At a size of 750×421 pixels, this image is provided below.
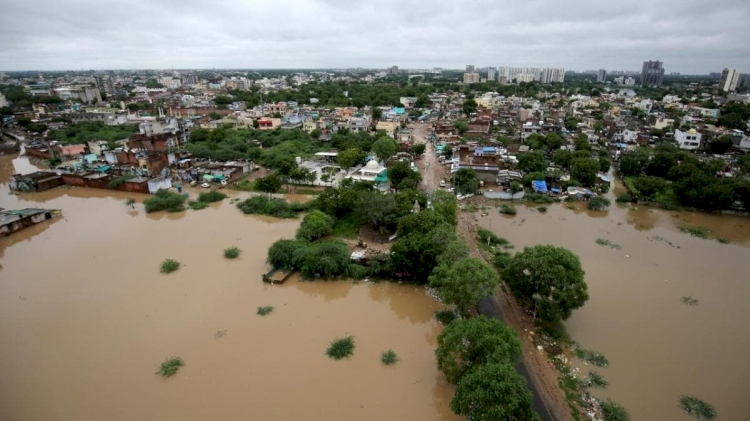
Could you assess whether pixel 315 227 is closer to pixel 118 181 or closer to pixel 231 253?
pixel 231 253

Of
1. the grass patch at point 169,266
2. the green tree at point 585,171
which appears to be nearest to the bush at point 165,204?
the grass patch at point 169,266

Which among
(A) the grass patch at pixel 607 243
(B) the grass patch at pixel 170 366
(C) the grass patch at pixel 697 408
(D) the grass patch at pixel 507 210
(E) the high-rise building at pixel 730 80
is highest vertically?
(E) the high-rise building at pixel 730 80

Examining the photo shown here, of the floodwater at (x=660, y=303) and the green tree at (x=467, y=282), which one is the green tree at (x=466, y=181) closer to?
the floodwater at (x=660, y=303)

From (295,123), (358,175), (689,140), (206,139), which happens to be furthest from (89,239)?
(689,140)

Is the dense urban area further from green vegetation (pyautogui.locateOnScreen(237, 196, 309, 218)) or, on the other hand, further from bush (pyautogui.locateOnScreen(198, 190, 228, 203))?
bush (pyautogui.locateOnScreen(198, 190, 228, 203))

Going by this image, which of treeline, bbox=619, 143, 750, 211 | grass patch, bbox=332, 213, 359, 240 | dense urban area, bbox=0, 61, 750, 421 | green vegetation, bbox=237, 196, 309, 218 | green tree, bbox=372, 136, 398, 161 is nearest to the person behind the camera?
dense urban area, bbox=0, 61, 750, 421

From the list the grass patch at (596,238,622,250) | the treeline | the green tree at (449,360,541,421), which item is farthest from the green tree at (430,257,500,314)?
the treeline
